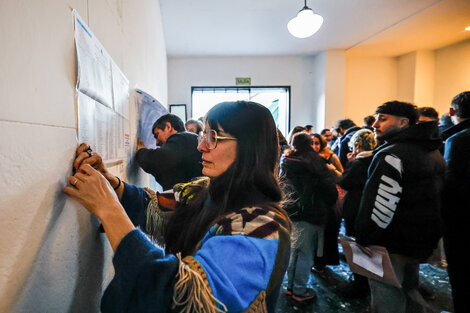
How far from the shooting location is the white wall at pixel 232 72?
5.91 m

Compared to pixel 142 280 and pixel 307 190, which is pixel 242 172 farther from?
pixel 307 190

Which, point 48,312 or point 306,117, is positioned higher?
point 306,117

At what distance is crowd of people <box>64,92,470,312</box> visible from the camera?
53cm

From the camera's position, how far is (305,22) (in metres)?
3.00

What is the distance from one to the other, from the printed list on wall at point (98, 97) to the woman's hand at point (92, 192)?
0.15 m

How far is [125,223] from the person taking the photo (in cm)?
58

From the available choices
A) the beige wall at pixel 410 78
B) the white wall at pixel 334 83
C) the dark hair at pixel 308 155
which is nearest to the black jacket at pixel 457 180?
the dark hair at pixel 308 155

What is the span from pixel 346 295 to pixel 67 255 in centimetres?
221

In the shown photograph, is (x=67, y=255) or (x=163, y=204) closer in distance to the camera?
(x=67, y=255)

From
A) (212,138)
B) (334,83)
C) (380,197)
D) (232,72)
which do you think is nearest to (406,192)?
(380,197)

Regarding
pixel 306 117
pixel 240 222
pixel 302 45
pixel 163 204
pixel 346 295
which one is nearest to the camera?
pixel 240 222

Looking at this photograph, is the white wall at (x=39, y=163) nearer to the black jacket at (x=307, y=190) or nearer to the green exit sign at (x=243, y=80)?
the black jacket at (x=307, y=190)

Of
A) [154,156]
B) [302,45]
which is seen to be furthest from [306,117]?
[154,156]

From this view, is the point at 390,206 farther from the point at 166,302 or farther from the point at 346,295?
the point at 166,302
